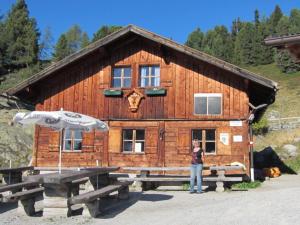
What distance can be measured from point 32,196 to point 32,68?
145 feet

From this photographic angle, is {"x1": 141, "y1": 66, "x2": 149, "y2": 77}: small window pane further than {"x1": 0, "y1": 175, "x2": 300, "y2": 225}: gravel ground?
Yes

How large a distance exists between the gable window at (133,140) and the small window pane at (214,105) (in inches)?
117

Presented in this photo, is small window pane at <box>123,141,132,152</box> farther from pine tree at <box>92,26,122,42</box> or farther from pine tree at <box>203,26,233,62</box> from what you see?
pine tree at <box>203,26,233,62</box>

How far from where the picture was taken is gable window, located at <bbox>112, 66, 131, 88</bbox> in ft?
63.7

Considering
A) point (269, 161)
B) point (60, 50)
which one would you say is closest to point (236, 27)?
point (60, 50)

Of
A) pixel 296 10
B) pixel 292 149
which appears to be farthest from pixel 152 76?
pixel 296 10

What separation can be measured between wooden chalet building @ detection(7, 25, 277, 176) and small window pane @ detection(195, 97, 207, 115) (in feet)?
0.13

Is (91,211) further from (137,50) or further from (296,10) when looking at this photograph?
(296,10)

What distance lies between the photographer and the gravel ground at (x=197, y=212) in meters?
9.52

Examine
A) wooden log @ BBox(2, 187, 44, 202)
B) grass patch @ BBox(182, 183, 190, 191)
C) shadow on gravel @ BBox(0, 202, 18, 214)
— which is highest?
wooden log @ BBox(2, 187, 44, 202)

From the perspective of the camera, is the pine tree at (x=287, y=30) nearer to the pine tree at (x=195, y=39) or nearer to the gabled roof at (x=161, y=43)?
the pine tree at (x=195, y=39)

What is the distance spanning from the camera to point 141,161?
732 inches

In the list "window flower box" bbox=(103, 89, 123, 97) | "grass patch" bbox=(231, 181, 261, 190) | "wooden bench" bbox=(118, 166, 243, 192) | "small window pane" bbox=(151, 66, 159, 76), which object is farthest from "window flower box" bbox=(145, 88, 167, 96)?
"grass patch" bbox=(231, 181, 261, 190)

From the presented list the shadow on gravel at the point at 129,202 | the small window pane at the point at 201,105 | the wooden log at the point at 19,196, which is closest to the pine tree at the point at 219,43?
the small window pane at the point at 201,105
